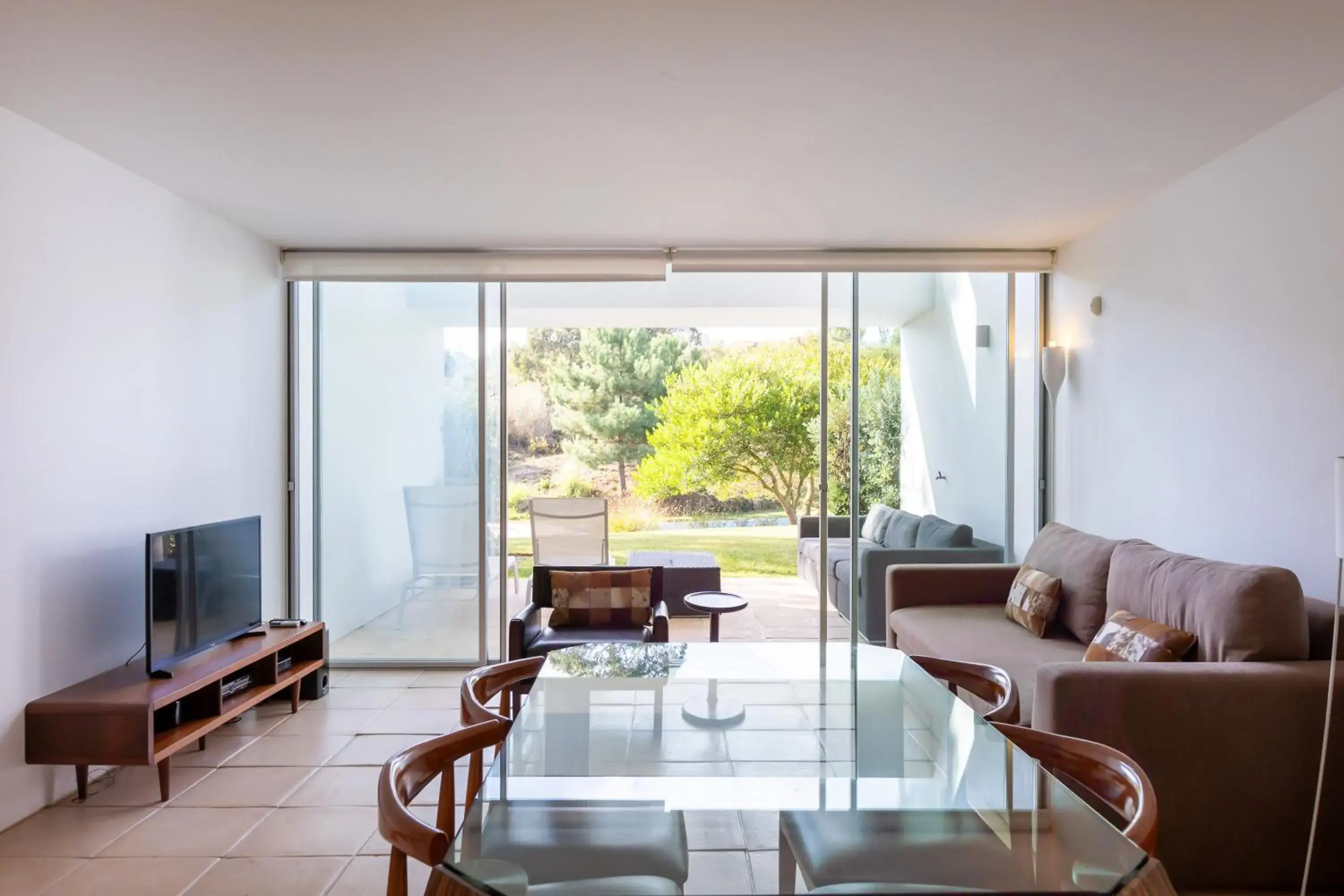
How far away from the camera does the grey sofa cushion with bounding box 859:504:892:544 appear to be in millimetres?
5137

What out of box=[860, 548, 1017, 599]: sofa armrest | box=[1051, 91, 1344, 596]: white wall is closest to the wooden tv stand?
box=[860, 548, 1017, 599]: sofa armrest

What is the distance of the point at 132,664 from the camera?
342cm

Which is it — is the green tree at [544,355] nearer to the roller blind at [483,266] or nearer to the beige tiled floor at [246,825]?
the roller blind at [483,266]

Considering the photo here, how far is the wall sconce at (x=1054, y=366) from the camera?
4758mm

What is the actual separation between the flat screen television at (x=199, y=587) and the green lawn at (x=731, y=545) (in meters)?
6.61

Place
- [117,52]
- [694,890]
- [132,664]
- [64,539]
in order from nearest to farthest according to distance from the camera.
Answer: [694,890] < [117,52] < [64,539] < [132,664]

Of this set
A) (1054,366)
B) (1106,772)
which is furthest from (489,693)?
(1054,366)

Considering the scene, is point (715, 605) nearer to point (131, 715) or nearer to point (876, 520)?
point (876, 520)

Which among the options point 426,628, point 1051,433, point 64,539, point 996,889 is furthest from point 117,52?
point 1051,433

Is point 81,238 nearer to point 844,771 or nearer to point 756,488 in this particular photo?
point 844,771

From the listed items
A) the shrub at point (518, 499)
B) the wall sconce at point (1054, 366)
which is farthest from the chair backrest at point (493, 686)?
the shrub at point (518, 499)

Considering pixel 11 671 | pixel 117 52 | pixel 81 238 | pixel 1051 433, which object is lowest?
pixel 11 671

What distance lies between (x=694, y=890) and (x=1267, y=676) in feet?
6.72

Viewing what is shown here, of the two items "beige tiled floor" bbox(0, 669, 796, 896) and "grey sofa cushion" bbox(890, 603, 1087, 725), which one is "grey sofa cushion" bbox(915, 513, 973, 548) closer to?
"grey sofa cushion" bbox(890, 603, 1087, 725)
